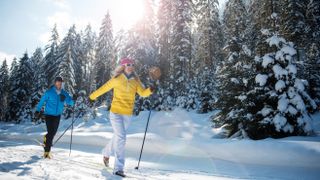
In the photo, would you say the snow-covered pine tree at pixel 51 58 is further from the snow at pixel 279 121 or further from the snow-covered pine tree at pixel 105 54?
the snow at pixel 279 121

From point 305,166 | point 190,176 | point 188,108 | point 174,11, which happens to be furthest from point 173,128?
point 174,11

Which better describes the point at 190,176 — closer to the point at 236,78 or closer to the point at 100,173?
the point at 100,173

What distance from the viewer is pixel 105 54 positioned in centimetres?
5078

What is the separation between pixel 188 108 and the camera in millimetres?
29703

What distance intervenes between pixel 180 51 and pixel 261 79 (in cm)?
2194

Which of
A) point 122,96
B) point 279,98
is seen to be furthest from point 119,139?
point 279,98

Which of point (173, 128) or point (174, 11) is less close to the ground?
point (174, 11)

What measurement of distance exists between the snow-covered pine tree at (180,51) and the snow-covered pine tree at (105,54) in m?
18.1

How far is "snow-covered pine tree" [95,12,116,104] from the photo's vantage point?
4900cm

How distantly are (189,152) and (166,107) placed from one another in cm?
2010

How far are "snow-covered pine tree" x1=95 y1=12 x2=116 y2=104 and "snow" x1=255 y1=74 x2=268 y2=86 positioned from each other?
38.7 meters

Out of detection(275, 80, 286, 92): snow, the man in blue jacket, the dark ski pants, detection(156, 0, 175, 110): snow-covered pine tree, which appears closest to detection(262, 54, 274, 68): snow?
detection(275, 80, 286, 92): snow

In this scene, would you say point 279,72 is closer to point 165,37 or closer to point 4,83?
point 165,37

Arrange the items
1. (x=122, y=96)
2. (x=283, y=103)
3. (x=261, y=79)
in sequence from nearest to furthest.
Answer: (x=122, y=96), (x=283, y=103), (x=261, y=79)
